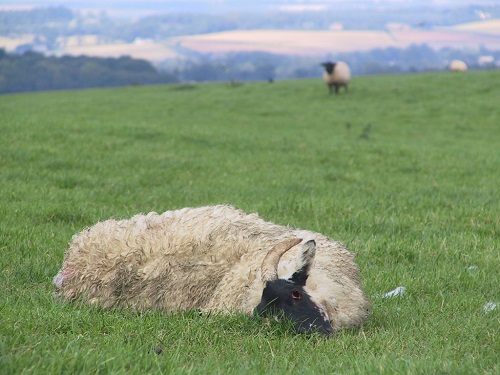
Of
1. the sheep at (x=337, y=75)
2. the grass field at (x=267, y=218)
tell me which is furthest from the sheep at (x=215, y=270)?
the sheep at (x=337, y=75)

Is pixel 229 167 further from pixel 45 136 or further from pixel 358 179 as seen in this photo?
pixel 45 136

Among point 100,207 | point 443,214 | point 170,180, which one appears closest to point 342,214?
point 443,214

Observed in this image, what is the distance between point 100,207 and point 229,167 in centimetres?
529

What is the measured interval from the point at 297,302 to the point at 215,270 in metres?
0.90

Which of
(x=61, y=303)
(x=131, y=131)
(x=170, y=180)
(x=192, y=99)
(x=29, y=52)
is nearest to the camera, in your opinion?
(x=61, y=303)

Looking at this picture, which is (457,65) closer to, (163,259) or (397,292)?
(397,292)

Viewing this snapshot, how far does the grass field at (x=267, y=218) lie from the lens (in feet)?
14.3

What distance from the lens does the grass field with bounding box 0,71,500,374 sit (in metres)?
4.35

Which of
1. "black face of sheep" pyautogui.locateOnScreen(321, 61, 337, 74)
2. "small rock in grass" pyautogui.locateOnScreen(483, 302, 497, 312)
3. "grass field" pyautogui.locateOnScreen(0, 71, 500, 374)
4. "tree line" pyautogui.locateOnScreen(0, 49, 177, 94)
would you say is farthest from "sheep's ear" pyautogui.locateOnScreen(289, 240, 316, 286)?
"tree line" pyautogui.locateOnScreen(0, 49, 177, 94)

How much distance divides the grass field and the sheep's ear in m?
0.40

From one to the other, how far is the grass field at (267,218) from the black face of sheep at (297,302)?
14cm

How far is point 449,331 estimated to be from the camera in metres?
5.26

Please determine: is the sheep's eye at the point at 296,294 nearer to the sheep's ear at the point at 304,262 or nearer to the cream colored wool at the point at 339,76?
the sheep's ear at the point at 304,262

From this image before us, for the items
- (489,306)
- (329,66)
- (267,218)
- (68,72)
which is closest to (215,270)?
(489,306)
